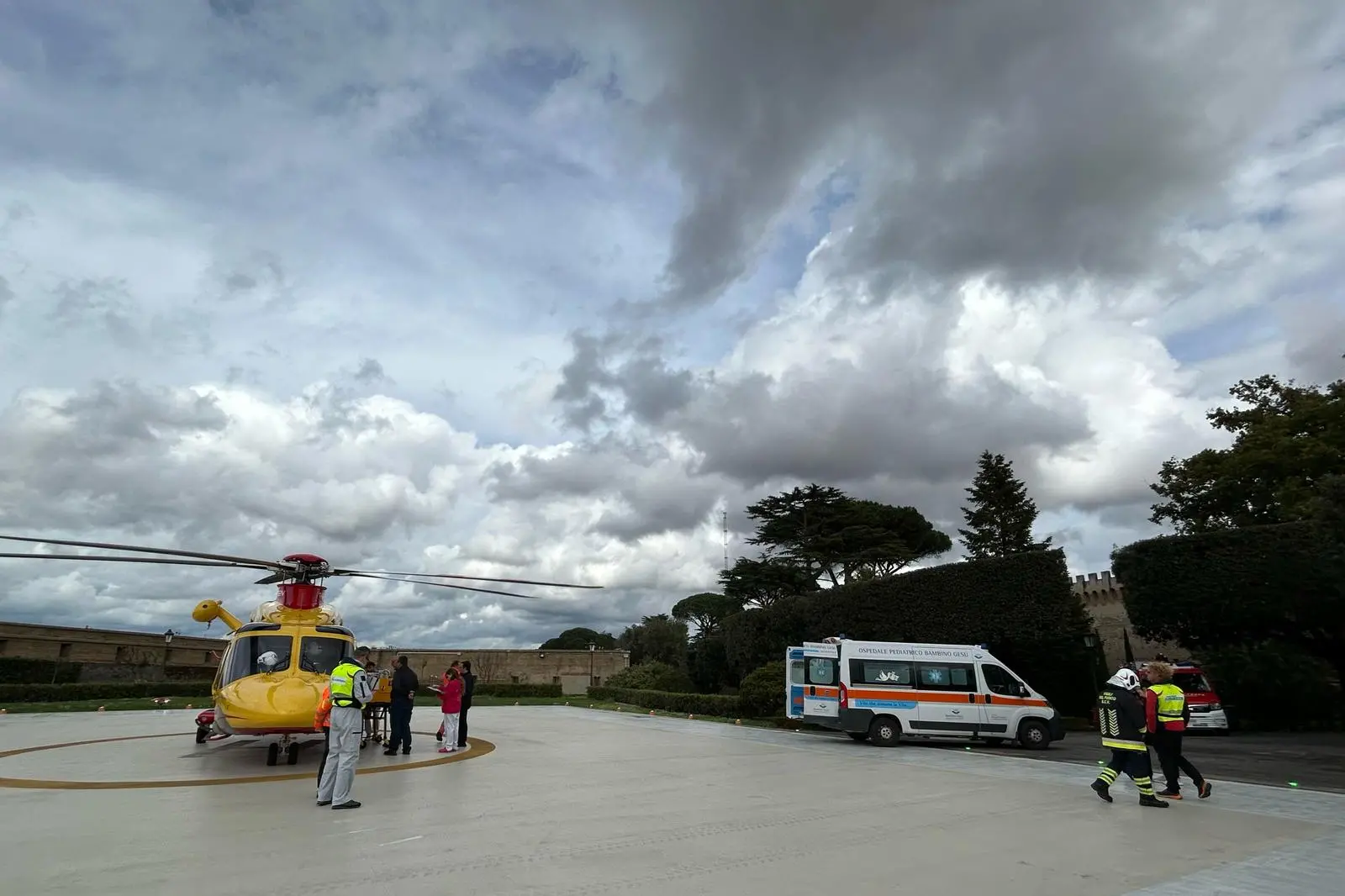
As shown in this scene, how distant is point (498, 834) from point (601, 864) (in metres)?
1.54

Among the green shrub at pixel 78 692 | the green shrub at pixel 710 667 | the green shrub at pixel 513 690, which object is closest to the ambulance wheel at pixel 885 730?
the green shrub at pixel 710 667

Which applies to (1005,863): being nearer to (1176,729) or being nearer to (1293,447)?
(1176,729)

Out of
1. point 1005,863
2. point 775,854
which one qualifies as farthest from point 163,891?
point 1005,863

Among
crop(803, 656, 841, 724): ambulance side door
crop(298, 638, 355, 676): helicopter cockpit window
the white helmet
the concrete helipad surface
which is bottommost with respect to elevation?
the concrete helipad surface

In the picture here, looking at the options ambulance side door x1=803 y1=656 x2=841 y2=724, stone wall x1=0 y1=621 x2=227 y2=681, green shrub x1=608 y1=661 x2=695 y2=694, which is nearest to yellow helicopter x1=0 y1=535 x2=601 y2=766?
ambulance side door x1=803 y1=656 x2=841 y2=724

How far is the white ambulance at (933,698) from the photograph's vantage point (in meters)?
16.6

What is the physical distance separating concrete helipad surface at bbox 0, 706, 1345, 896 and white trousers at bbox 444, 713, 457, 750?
1827 millimetres

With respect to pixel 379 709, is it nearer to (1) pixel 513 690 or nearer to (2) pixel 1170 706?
(2) pixel 1170 706

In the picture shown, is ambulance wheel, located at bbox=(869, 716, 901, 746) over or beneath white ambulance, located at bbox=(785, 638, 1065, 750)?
beneath

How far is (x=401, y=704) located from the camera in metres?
13.8

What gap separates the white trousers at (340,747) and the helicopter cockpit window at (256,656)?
4.31 metres

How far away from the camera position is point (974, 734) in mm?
16516

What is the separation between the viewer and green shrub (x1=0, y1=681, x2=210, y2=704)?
29.0 m

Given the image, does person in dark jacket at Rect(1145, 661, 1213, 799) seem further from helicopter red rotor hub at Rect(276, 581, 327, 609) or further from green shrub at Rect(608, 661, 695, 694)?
green shrub at Rect(608, 661, 695, 694)
